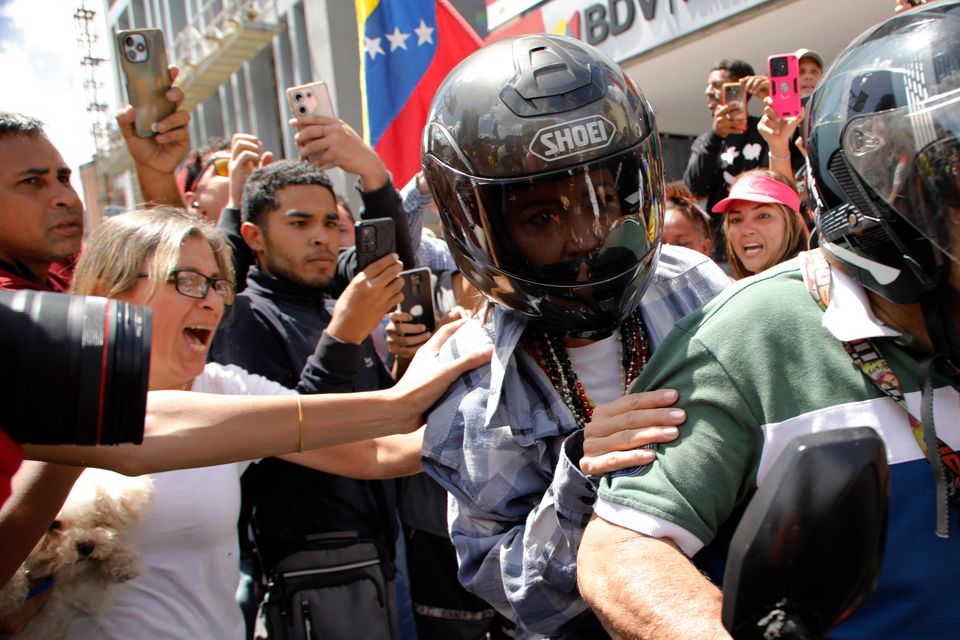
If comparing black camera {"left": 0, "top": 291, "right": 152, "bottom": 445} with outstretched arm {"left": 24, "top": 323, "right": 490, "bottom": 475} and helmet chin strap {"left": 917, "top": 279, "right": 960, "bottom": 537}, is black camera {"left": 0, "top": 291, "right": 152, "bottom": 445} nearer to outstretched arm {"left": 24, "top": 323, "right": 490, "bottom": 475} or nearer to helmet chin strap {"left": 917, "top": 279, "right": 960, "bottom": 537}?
outstretched arm {"left": 24, "top": 323, "right": 490, "bottom": 475}

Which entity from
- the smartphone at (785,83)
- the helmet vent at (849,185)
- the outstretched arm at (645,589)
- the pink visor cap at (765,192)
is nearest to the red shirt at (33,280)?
the outstretched arm at (645,589)

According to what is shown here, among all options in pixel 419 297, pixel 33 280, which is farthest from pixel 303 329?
pixel 33 280

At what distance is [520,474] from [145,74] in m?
2.33

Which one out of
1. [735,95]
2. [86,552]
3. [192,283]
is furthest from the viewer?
[735,95]

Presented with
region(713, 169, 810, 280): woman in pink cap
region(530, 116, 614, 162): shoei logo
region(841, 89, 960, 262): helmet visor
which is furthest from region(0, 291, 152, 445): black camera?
region(713, 169, 810, 280): woman in pink cap

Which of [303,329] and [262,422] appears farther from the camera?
[303,329]

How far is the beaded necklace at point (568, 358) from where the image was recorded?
1615mm

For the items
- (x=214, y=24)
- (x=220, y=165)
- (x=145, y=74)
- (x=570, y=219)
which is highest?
(x=214, y=24)

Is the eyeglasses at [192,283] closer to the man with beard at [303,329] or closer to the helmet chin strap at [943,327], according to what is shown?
the man with beard at [303,329]

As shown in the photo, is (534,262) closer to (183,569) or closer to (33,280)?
(183,569)

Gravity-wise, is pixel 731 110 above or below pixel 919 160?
above

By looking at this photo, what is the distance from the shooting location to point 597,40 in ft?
27.5

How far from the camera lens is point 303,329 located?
3025 mm

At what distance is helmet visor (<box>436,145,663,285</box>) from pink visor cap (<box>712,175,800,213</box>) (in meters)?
2.02
